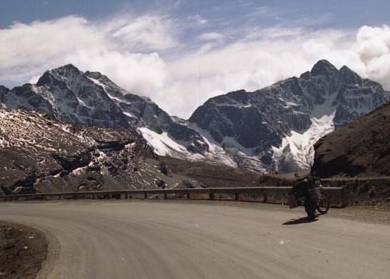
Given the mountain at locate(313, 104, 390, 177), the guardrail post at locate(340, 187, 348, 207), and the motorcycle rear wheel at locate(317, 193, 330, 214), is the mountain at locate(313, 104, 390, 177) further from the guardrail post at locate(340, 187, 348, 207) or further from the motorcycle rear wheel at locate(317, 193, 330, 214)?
the motorcycle rear wheel at locate(317, 193, 330, 214)

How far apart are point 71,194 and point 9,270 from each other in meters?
39.4

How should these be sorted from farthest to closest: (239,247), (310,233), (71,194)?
(71,194) → (310,233) → (239,247)

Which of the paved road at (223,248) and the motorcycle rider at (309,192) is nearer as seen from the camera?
the paved road at (223,248)

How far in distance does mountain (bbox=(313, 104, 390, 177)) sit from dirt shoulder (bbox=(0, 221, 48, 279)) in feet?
52.3

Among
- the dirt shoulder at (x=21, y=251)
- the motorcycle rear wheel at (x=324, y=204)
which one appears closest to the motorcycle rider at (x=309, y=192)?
the motorcycle rear wheel at (x=324, y=204)

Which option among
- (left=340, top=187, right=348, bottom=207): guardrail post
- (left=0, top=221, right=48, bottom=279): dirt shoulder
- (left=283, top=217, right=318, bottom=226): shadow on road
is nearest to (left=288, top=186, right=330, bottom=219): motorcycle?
(left=283, top=217, right=318, bottom=226): shadow on road

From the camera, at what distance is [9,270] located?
56.3ft

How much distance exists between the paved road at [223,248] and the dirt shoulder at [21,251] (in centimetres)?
44

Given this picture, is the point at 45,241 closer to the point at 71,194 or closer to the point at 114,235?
the point at 114,235

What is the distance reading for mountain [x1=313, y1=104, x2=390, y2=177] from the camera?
105 ft

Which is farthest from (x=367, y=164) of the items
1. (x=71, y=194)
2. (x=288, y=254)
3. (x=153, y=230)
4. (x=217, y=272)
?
(x=71, y=194)

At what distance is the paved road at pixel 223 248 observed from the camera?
1298cm

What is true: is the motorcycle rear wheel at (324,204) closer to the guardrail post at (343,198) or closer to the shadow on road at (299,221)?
the shadow on road at (299,221)

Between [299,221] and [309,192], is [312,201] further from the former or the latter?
[299,221]
